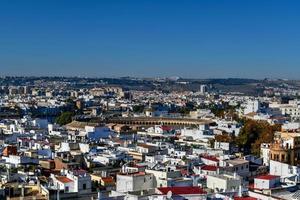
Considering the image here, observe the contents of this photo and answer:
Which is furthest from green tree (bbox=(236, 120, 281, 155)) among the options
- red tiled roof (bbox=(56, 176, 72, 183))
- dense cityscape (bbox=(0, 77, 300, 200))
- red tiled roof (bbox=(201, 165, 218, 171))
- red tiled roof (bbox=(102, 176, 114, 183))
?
red tiled roof (bbox=(56, 176, 72, 183))

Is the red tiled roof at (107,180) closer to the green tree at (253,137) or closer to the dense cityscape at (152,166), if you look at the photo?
the dense cityscape at (152,166)

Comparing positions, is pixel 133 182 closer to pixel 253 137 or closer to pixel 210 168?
pixel 210 168

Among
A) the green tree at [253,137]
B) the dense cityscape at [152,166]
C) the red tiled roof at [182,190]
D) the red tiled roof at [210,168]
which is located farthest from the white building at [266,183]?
the green tree at [253,137]

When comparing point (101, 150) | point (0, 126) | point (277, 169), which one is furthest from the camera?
point (0, 126)

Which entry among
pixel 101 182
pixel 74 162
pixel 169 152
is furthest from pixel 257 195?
pixel 169 152

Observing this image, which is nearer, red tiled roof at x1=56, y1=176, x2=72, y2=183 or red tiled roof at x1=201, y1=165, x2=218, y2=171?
red tiled roof at x1=56, y1=176, x2=72, y2=183

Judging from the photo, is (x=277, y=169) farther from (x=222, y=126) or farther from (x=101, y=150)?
(x=222, y=126)

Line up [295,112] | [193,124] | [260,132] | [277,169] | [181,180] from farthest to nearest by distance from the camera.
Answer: [295,112], [193,124], [260,132], [277,169], [181,180]

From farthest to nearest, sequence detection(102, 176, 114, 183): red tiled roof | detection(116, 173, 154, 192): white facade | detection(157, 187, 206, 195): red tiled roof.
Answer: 1. detection(102, 176, 114, 183): red tiled roof
2. detection(116, 173, 154, 192): white facade
3. detection(157, 187, 206, 195): red tiled roof

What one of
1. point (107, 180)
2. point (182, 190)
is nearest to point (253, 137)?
point (107, 180)

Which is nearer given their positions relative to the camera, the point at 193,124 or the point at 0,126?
the point at 0,126

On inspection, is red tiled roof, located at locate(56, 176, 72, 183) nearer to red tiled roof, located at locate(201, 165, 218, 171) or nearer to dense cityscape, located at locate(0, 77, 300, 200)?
dense cityscape, located at locate(0, 77, 300, 200)
